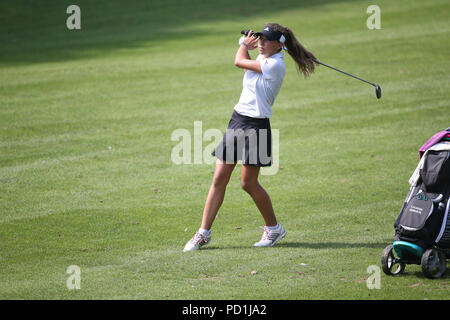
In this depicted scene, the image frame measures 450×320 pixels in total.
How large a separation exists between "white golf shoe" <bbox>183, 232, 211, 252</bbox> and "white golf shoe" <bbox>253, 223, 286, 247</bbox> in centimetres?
61

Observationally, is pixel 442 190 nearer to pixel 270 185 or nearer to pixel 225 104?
pixel 270 185

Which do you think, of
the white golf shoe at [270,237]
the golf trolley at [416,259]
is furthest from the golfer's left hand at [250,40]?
the golf trolley at [416,259]

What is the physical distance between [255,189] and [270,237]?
604 millimetres

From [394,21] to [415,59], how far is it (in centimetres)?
420

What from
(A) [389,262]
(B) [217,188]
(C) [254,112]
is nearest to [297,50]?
(C) [254,112]

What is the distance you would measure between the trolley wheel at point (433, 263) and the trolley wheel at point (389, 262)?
0.27 m

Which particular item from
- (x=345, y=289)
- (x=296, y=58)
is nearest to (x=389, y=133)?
(x=296, y=58)

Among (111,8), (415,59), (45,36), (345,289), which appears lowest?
(345,289)

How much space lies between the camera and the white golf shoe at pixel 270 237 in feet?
23.6

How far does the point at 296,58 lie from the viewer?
22.9ft

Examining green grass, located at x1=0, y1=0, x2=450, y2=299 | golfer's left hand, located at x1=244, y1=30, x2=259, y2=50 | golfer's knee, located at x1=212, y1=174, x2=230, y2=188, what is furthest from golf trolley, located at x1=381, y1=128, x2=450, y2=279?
golfer's left hand, located at x1=244, y1=30, x2=259, y2=50

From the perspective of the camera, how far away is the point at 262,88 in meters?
6.79

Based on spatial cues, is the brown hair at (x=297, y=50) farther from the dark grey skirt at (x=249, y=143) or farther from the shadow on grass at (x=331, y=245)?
the shadow on grass at (x=331, y=245)

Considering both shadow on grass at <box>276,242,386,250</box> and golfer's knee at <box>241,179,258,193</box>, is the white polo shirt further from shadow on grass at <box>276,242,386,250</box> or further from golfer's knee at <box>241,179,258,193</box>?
shadow on grass at <box>276,242,386,250</box>
